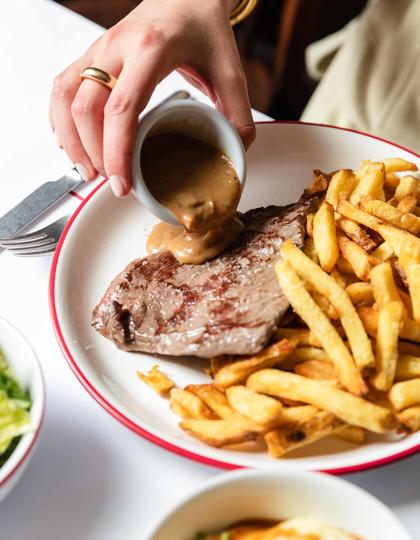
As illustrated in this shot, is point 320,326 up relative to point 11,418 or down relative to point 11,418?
down

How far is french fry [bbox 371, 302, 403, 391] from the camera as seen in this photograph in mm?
1728

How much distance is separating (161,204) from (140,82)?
0.36 meters

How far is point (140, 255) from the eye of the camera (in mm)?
2395

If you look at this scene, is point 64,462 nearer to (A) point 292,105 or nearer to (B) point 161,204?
(B) point 161,204

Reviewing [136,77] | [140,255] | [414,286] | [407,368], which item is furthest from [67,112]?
[407,368]

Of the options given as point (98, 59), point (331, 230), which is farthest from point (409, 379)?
point (98, 59)

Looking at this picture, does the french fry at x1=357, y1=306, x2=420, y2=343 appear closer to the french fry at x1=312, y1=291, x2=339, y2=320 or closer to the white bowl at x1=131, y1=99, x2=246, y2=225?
the french fry at x1=312, y1=291, x2=339, y2=320

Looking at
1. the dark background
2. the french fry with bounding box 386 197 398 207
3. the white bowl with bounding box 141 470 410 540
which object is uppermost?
the white bowl with bounding box 141 470 410 540

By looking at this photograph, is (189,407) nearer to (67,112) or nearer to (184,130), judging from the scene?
(184,130)

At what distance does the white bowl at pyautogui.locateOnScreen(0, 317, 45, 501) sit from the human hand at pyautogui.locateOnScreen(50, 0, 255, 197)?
543 mm

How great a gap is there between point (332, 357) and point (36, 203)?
132 cm

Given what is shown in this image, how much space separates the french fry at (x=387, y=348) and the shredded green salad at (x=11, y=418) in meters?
0.85

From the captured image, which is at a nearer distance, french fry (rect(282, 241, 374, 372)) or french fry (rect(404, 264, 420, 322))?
french fry (rect(282, 241, 374, 372))

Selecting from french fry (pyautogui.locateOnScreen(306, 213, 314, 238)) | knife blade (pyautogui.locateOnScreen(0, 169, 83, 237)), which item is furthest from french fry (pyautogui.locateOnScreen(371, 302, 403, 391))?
knife blade (pyautogui.locateOnScreen(0, 169, 83, 237))
